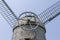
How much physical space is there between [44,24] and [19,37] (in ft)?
8.04

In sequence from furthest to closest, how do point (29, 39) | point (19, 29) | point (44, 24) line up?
1. point (44, 24)
2. point (19, 29)
3. point (29, 39)

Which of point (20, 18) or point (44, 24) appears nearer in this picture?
point (20, 18)

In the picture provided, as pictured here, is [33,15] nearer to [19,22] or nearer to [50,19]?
[19,22]

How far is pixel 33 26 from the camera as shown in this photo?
9406 millimetres

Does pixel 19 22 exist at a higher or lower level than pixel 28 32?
higher

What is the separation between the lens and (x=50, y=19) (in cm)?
1091

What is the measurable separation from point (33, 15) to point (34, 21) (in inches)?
14.1

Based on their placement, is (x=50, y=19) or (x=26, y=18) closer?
(x=26, y=18)

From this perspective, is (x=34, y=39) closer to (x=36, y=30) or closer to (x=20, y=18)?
(x=36, y=30)

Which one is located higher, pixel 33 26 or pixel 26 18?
pixel 26 18

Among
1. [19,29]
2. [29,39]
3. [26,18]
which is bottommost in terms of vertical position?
[29,39]

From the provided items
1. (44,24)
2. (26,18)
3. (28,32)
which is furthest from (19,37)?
(44,24)

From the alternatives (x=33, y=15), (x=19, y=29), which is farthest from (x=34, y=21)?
(x=19, y=29)

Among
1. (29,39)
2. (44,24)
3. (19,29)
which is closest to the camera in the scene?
(29,39)
